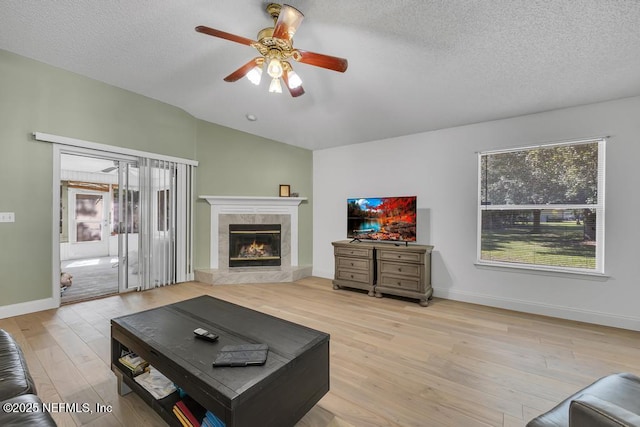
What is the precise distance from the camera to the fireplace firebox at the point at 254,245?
190 inches

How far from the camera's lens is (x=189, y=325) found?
1726mm

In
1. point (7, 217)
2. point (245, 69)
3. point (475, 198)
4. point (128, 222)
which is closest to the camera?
point (245, 69)

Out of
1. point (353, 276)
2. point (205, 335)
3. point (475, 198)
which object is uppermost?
point (475, 198)

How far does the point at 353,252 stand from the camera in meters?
4.13

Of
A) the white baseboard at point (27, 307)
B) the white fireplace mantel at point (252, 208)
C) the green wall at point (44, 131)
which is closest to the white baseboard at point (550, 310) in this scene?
the white fireplace mantel at point (252, 208)

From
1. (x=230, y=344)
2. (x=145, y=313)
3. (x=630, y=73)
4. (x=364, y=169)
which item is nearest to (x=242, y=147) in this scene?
(x=364, y=169)

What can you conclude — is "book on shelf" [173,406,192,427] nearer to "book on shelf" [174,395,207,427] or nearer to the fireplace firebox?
"book on shelf" [174,395,207,427]

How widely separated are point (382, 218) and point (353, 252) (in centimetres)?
69

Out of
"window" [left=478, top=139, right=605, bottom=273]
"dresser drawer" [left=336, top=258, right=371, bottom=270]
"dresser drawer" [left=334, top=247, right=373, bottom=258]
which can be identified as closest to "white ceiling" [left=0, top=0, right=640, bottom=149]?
"window" [left=478, top=139, right=605, bottom=273]

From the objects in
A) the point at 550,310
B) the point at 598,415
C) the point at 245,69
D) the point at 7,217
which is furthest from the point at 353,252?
the point at 7,217

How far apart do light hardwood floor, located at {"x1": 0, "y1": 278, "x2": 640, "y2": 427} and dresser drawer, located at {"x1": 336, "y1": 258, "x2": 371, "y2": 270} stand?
619mm

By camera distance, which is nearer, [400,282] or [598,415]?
[598,415]

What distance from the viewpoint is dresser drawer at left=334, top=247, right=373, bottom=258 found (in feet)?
13.1

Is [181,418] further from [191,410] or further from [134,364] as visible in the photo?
[134,364]
